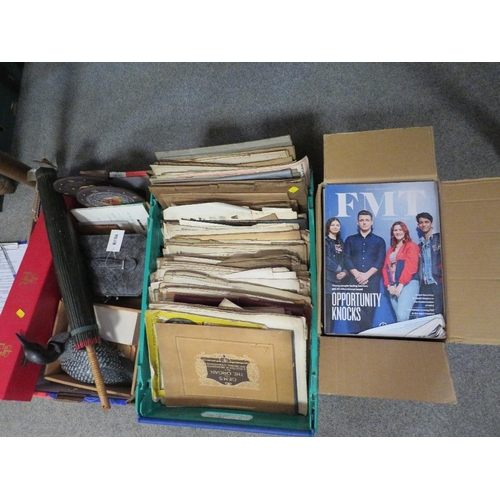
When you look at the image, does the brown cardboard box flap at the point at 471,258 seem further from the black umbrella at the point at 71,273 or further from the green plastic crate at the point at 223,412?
the black umbrella at the point at 71,273

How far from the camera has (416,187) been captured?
0.87 meters

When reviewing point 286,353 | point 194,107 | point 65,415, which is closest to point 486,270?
point 286,353

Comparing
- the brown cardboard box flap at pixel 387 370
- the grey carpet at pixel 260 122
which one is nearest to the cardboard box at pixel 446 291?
the brown cardboard box flap at pixel 387 370

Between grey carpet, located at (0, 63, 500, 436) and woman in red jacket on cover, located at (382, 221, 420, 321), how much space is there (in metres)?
0.43

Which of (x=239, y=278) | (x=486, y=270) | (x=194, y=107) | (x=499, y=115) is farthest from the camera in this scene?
(x=194, y=107)

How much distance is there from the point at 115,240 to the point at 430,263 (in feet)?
2.96

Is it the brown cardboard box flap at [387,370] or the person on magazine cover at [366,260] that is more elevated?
the person on magazine cover at [366,260]

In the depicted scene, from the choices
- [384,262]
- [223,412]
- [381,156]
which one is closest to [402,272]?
[384,262]

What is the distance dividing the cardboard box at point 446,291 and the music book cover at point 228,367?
13 centimetres

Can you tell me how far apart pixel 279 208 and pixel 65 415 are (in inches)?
41.2

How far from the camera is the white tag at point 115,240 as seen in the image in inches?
46.1

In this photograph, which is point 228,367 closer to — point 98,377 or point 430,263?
point 98,377

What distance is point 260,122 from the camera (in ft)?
4.58

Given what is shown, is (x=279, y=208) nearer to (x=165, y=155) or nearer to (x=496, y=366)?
(x=165, y=155)
